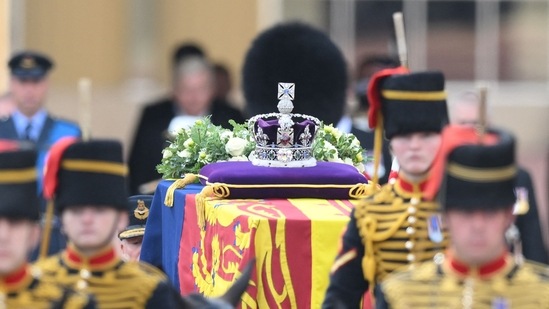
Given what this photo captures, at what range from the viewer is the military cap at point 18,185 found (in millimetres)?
5965

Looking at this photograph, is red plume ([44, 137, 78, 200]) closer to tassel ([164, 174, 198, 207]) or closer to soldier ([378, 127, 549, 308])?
soldier ([378, 127, 549, 308])

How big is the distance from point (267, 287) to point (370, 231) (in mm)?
1433

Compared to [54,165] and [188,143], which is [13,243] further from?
[188,143]

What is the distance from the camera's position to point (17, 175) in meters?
6.07

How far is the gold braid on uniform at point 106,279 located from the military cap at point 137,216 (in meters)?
3.18

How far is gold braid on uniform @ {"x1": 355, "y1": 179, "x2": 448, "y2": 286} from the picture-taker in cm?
686

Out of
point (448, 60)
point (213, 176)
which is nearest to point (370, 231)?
point (213, 176)

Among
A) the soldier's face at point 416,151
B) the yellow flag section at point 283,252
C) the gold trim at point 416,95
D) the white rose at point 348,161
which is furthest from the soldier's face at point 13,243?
the white rose at point 348,161

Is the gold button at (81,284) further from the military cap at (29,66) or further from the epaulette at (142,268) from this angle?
the military cap at (29,66)

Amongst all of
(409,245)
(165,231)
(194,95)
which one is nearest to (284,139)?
(165,231)

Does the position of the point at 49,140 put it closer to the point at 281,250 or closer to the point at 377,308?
the point at 281,250

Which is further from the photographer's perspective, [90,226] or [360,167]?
[360,167]

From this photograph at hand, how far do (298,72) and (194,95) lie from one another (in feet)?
7.46

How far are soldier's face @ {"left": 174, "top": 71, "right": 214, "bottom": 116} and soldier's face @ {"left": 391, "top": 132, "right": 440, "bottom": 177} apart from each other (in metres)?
7.00
